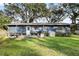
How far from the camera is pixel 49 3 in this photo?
7.20ft

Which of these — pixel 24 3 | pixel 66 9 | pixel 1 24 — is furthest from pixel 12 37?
pixel 66 9

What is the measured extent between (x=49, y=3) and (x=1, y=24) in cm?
36

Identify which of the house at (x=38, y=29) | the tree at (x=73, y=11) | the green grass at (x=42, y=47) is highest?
the tree at (x=73, y=11)

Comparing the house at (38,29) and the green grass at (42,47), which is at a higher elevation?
the house at (38,29)

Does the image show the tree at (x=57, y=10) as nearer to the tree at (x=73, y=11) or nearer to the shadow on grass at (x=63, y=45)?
the tree at (x=73, y=11)

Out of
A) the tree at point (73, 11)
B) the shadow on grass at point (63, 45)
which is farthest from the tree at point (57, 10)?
the shadow on grass at point (63, 45)

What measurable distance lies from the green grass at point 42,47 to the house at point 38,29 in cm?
4

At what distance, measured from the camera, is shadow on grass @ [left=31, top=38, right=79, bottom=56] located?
7.11 feet

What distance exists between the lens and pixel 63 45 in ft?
7.18

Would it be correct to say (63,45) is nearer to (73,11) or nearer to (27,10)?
(73,11)

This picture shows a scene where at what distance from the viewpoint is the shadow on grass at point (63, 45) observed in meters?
2.17

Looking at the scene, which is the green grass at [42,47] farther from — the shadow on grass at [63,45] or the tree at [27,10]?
the tree at [27,10]

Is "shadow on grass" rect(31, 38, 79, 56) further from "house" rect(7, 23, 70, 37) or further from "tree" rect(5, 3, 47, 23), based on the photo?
"tree" rect(5, 3, 47, 23)

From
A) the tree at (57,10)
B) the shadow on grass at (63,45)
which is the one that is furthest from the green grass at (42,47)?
the tree at (57,10)
